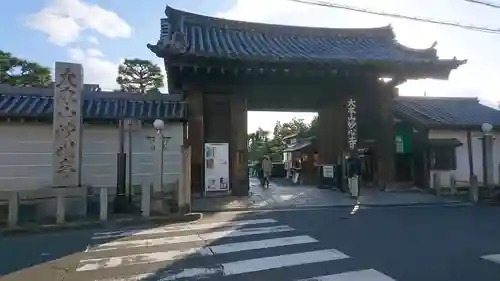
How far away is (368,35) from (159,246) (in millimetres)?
16403

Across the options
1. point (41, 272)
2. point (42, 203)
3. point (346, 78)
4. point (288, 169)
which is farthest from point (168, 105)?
point (288, 169)

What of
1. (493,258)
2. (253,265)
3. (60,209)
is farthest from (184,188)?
(493,258)

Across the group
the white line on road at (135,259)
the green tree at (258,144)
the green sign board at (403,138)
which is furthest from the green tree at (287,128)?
the white line on road at (135,259)

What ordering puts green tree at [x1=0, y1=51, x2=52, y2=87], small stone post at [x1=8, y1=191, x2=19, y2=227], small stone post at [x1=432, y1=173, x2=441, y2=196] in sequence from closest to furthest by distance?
small stone post at [x1=8, y1=191, x2=19, y2=227] → small stone post at [x1=432, y1=173, x2=441, y2=196] → green tree at [x1=0, y1=51, x2=52, y2=87]

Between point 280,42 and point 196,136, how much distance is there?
662cm

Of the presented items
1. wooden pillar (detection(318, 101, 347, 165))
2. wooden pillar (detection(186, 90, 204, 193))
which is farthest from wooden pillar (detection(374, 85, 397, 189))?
wooden pillar (detection(186, 90, 204, 193))

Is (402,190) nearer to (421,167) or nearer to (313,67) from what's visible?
(421,167)

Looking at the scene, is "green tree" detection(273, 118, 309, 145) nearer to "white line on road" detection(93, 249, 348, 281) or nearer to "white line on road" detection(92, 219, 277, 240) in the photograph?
"white line on road" detection(92, 219, 277, 240)

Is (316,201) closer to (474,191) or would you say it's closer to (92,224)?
(474,191)

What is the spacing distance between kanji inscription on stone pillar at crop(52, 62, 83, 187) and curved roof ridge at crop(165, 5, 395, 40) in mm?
7560

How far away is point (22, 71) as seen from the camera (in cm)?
2834

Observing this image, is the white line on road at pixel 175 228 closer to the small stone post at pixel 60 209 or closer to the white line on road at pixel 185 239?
the white line on road at pixel 185 239

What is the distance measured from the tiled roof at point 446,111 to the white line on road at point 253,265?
11.7 meters

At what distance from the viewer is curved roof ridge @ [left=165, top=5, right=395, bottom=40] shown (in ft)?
55.5
